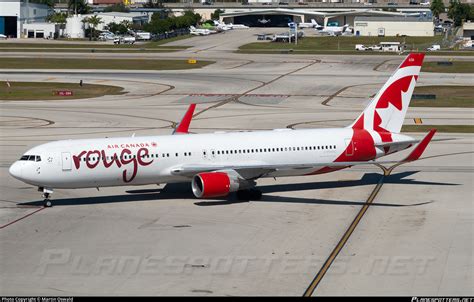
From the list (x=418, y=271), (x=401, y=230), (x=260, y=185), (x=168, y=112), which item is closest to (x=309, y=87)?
(x=168, y=112)

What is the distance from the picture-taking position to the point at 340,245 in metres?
41.9

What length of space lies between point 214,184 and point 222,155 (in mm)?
3307

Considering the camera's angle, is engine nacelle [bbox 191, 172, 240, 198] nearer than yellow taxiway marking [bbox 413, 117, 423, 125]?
Yes

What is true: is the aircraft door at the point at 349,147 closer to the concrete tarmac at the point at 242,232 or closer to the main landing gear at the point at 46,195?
the concrete tarmac at the point at 242,232

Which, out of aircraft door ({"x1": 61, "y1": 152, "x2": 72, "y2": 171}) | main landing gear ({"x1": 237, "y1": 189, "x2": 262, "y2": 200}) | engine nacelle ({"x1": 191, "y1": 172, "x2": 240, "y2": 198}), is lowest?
main landing gear ({"x1": 237, "y1": 189, "x2": 262, "y2": 200})

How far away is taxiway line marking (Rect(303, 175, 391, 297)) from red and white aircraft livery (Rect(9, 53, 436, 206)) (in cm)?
246

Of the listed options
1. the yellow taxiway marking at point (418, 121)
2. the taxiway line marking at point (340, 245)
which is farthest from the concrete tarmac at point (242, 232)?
the yellow taxiway marking at point (418, 121)

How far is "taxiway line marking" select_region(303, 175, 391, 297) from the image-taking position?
35.3 metres

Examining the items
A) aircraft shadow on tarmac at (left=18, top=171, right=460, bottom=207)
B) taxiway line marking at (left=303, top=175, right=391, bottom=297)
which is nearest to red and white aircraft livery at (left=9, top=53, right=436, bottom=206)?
aircraft shadow on tarmac at (left=18, top=171, right=460, bottom=207)

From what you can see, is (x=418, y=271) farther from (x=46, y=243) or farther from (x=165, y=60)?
(x=165, y=60)

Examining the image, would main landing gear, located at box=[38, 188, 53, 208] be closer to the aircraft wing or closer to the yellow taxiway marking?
the aircraft wing

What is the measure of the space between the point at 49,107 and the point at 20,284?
6237 centimetres

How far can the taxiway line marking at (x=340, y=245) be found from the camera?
1391 inches

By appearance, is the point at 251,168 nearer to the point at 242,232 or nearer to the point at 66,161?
the point at 242,232
